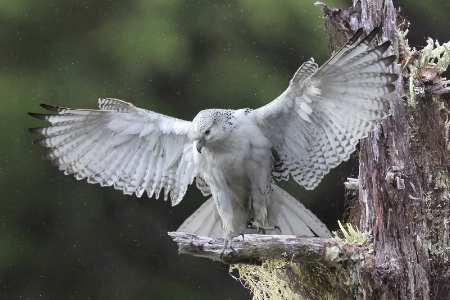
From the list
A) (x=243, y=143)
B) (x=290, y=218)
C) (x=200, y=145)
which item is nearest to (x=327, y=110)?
(x=243, y=143)

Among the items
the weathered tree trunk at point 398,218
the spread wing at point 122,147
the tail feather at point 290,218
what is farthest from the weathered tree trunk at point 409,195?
the spread wing at point 122,147

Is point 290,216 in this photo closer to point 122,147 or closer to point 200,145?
point 200,145

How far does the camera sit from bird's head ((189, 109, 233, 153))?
2668 mm

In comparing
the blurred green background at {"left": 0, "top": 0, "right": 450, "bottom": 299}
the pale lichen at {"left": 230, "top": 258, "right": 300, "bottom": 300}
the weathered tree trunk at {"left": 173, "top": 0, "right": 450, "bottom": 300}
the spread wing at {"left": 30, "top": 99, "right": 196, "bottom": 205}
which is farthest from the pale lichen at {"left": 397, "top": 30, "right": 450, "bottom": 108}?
the blurred green background at {"left": 0, "top": 0, "right": 450, "bottom": 299}

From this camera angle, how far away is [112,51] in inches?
175

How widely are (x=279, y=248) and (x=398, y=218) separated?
1.39 feet

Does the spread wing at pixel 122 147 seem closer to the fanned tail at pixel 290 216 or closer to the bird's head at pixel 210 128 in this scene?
the bird's head at pixel 210 128

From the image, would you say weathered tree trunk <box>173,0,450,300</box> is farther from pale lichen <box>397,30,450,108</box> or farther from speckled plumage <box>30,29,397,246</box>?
speckled plumage <box>30,29,397,246</box>

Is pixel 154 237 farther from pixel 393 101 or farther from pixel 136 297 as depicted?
pixel 393 101

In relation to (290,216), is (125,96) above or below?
above

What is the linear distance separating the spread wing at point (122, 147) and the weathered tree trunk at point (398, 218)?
0.67m

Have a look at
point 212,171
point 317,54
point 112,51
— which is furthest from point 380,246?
point 112,51

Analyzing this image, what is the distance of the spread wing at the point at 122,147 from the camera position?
2.97m

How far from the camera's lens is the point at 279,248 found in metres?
2.46
